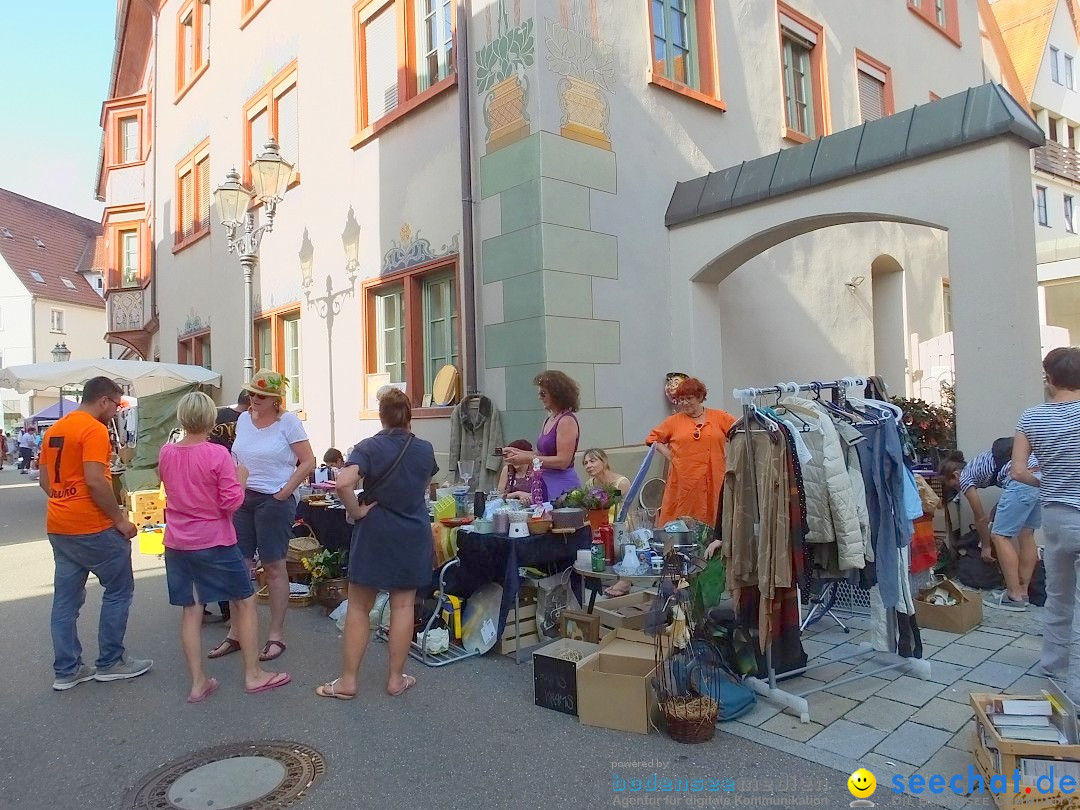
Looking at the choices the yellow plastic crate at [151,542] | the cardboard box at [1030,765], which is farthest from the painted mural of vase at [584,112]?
the yellow plastic crate at [151,542]

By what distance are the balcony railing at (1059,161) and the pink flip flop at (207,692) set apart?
30197 mm

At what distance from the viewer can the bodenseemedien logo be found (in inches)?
122

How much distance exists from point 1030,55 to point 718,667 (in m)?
32.0

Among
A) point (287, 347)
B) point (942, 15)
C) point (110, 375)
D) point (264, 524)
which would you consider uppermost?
point (942, 15)

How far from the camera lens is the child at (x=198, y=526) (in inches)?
172

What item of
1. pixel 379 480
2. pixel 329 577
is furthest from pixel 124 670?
pixel 379 480

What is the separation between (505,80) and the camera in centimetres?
766

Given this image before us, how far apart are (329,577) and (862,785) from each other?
4.47m

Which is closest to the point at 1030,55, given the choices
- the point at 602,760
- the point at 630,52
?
the point at 630,52

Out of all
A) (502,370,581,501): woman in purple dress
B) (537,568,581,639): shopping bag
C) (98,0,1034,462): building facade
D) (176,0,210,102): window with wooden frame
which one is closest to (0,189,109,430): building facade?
(176,0,210,102): window with wooden frame

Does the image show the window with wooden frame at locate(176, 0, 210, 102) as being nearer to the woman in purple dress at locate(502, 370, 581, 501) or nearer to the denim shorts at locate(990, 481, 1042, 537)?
the woman in purple dress at locate(502, 370, 581, 501)

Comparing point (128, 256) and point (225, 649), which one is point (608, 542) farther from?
point (128, 256)

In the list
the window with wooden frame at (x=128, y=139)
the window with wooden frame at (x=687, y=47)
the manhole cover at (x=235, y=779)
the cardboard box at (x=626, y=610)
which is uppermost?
the window with wooden frame at (x=128, y=139)

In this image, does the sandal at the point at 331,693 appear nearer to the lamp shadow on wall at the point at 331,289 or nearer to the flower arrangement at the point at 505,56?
the flower arrangement at the point at 505,56
